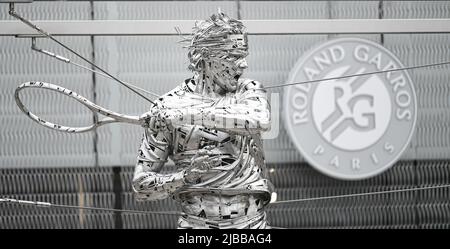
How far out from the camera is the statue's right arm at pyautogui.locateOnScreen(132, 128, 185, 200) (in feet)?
20.2

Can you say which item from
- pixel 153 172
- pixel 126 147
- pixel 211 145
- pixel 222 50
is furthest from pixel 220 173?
pixel 126 147

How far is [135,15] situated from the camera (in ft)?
31.0

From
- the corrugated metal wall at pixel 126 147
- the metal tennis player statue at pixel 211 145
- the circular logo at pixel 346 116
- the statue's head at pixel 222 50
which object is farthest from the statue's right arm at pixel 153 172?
the circular logo at pixel 346 116

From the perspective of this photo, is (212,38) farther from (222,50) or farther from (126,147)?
(126,147)

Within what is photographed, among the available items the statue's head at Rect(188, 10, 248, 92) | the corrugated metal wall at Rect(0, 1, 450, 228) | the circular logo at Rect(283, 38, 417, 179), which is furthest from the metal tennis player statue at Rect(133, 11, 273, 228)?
the circular logo at Rect(283, 38, 417, 179)

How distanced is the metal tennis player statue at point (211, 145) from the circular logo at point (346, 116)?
10.3 ft

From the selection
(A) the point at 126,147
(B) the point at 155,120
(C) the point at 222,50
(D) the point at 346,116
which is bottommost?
(A) the point at 126,147

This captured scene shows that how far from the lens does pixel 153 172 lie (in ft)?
20.5

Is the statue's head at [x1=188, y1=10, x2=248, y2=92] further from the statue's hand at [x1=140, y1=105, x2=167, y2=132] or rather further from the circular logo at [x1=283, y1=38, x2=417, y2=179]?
the circular logo at [x1=283, y1=38, x2=417, y2=179]

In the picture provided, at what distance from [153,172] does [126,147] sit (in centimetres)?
299

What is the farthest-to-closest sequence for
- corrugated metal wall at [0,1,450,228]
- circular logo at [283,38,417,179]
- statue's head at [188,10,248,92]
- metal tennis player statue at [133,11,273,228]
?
1. circular logo at [283,38,417,179]
2. corrugated metal wall at [0,1,450,228]
3. statue's head at [188,10,248,92]
4. metal tennis player statue at [133,11,273,228]

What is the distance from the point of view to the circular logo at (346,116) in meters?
9.43
